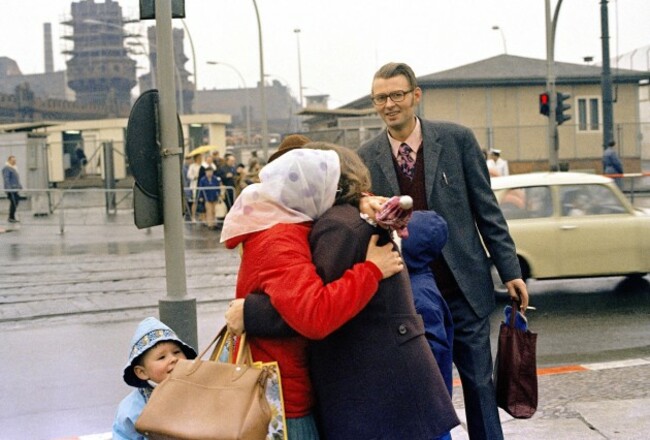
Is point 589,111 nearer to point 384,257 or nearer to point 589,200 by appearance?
point 589,200

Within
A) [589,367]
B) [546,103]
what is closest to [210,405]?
[589,367]

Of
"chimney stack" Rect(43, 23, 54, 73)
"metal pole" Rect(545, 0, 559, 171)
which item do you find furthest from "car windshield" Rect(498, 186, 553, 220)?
"chimney stack" Rect(43, 23, 54, 73)

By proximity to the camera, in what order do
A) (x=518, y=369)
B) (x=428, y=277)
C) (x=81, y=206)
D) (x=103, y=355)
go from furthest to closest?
1. (x=81, y=206)
2. (x=103, y=355)
3. (x=518, y=369)
4. (x=428, y=277)

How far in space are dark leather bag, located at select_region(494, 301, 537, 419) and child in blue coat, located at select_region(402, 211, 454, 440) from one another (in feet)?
1.73

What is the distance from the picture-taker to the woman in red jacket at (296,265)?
8.88ft

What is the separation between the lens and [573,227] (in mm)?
11227

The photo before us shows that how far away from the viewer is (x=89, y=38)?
106438 millimetres

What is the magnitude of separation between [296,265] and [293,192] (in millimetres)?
233

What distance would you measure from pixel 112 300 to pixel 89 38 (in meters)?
99.2

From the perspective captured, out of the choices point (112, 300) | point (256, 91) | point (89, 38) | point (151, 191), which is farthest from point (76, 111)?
point (151, 191)

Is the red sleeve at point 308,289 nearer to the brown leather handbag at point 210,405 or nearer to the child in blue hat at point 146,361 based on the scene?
the brown leather handbag at point 210,405

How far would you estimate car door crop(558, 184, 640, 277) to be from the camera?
36.7ft

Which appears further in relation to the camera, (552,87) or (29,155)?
(29,155)

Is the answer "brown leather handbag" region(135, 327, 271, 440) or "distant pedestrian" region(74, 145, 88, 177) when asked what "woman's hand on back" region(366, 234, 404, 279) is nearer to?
"brown leather handbag" region(135, 327, 271, 440)
